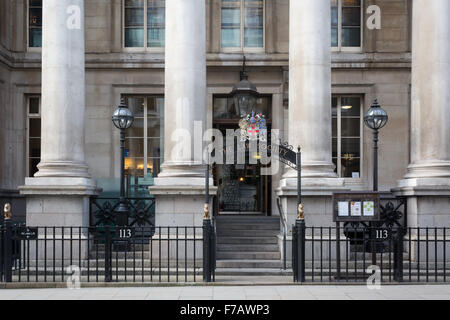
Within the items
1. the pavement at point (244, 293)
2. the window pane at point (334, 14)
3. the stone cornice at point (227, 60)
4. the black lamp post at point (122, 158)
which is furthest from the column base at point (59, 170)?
the window pane at point (334, 14)

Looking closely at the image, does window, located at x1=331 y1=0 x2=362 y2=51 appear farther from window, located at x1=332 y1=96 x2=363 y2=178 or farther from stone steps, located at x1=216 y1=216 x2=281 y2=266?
stone steps, located at x1=216 y1=216 x2=281 y2=266

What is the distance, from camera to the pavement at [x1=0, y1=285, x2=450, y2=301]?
1027cm

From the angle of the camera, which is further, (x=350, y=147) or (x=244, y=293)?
(x=350, y=147)

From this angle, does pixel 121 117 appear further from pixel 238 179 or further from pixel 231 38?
pixel 231 38

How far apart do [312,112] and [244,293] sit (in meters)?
5.33

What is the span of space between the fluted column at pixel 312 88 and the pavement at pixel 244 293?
3565 millimetres

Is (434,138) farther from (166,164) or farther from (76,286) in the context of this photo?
(76,286)

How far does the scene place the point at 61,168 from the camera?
45.7ft

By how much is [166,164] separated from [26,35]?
28.8 feet

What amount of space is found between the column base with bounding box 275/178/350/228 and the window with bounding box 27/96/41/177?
9901 mm

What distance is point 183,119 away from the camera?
13.9 meters

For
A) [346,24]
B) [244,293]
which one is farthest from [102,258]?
[346,24]

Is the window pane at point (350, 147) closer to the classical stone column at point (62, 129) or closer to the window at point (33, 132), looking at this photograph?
the classical stone column at point (62, 129)

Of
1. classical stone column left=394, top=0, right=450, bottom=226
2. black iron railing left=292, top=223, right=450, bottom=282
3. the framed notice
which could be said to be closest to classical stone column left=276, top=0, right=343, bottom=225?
black iron railing left=292, top=223, right=450, bottom=282
